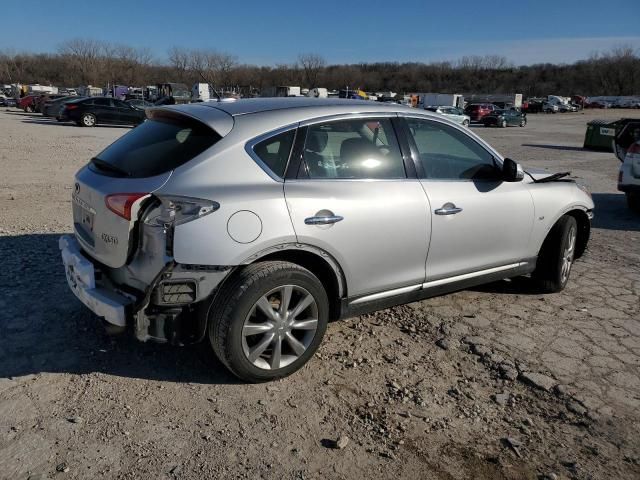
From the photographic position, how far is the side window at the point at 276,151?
10.6 feet

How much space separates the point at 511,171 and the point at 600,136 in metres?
19.7

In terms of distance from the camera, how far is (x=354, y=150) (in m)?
3.63

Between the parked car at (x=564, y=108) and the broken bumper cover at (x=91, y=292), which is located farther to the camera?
the parked car at (x=564, y=108)

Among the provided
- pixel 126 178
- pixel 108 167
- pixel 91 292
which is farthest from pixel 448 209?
pixel 91 292

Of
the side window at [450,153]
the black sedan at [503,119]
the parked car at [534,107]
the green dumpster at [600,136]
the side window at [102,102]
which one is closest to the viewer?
the side window at [450,153]

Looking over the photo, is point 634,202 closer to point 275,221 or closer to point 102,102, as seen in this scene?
point 275,221

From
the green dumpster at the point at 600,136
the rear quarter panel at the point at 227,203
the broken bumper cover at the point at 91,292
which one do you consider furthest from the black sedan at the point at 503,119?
the broken bumper cover at the point at 91,292

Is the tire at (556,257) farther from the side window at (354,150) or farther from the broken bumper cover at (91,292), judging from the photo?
the broken bumper cover at (91,292)

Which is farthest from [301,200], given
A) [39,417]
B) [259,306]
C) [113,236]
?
[39,417]

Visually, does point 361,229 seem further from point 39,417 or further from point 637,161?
point 637,161

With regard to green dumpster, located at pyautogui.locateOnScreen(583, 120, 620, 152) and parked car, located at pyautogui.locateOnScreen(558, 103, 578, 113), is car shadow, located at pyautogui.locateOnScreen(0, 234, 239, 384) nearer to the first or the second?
green dumpster, located at pyautogui.locateOnScreen(583, 120, 620, 152)

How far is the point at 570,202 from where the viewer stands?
478 centimetres

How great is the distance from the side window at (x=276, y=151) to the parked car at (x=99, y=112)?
25537 mm

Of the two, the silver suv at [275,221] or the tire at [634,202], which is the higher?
the silver suv at [275,221]
